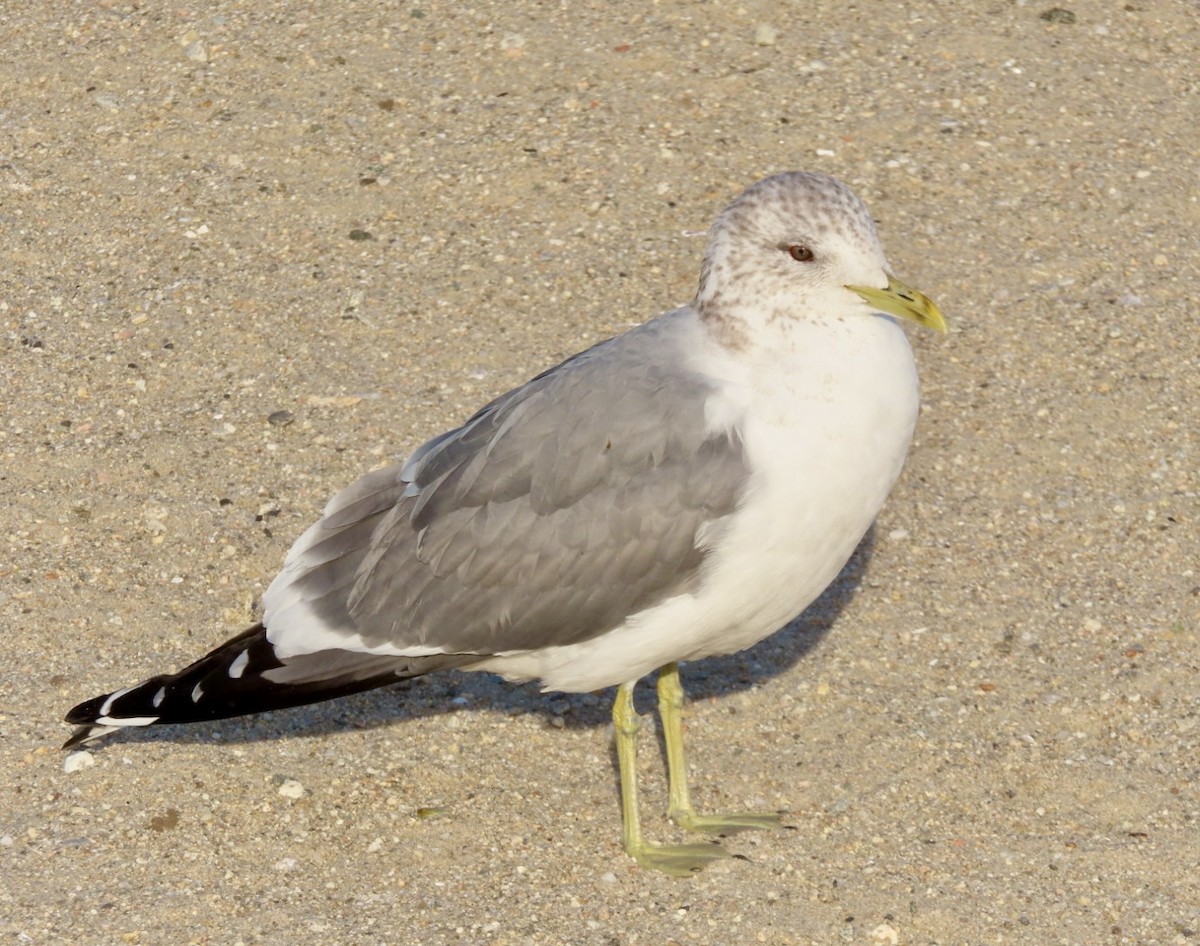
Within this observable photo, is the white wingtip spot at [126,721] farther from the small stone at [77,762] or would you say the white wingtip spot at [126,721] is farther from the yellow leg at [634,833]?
the yellow leg at [634,833]

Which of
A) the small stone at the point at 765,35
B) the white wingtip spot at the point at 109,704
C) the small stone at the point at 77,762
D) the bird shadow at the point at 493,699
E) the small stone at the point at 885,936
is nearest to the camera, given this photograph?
the small stone at the point at 885,936

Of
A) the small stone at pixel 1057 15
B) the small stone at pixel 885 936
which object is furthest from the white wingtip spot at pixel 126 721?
the small stone at pixel 1057 15

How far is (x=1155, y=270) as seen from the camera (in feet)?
21.6

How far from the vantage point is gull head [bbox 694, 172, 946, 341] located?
4195 mm

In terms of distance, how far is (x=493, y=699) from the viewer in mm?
5258

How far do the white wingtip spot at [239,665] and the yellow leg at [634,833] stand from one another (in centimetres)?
100

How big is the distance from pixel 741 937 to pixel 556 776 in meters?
0.85

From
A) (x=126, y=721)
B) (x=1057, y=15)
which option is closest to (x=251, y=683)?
(x=126, y=721)

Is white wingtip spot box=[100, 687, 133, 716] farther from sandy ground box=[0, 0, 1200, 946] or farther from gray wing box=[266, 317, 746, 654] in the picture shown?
gray wing box=[266, 317, 746, 654]

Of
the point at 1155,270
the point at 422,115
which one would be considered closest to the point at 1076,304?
the point at 1155,270

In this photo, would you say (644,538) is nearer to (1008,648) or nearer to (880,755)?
(880,755)

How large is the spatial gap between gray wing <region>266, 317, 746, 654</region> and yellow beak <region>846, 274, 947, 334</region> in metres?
0.46

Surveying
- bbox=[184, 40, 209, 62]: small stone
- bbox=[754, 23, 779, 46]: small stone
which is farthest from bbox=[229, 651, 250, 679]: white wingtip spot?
bbox=[754, 23, 779, 46]: small stone

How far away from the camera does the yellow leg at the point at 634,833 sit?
4.59 metres
